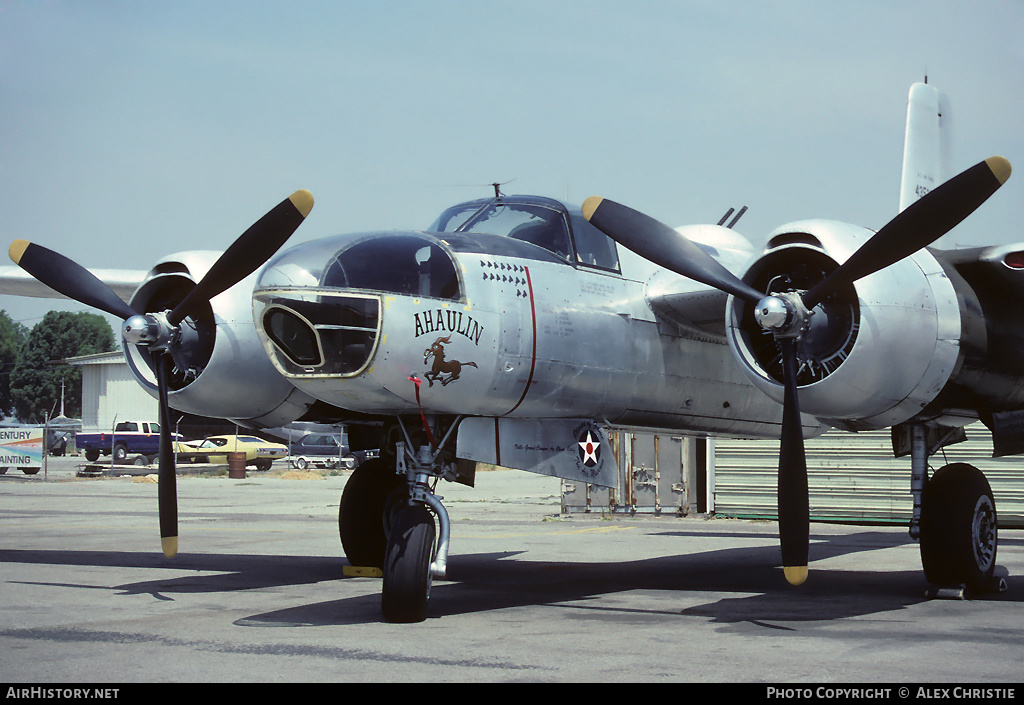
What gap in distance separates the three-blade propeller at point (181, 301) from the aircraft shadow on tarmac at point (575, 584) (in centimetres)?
131

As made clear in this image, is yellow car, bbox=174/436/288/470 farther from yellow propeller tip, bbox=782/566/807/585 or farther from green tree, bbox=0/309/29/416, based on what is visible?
green tree, bbox=0/309/29/416

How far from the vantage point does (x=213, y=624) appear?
9391 mm

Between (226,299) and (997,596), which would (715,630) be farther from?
(226,299)

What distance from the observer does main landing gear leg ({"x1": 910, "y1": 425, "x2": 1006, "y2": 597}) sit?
1104 cm

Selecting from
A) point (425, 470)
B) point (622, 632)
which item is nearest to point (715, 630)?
point (622, 632)

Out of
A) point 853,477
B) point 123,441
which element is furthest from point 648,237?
point 123,441

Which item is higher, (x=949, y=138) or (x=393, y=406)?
(x=949, y=138)

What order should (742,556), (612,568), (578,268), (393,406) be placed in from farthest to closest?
(742,556)
(612,568)
(578,268)
(393,406)

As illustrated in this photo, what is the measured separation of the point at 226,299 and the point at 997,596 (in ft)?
30.5

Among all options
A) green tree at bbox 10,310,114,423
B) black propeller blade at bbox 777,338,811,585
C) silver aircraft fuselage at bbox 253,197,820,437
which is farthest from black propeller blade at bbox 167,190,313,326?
green tree at bbox 10,310,114,423

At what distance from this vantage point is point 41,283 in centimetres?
1484

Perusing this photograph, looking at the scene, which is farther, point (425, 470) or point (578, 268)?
point (578, 268)

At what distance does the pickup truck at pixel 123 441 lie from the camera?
52156 mm

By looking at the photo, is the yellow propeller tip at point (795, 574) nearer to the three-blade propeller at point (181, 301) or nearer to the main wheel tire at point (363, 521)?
the three-blade propeller at point (181, 301)
